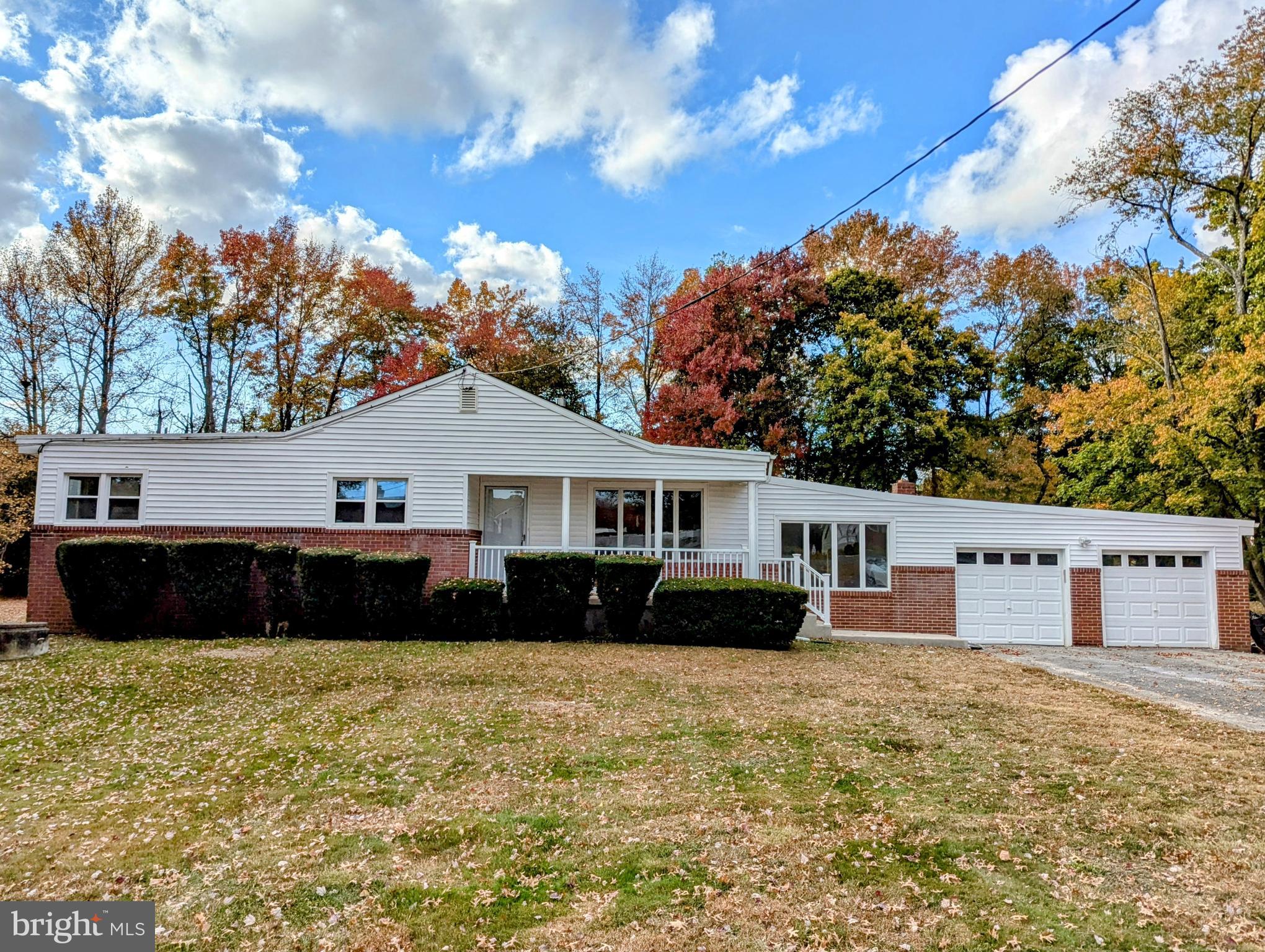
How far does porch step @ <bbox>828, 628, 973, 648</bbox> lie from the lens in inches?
524

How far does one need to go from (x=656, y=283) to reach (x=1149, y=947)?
23.5 meters

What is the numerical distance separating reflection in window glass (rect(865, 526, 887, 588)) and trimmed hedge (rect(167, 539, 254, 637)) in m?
12.7

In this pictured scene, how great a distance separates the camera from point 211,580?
11.7 meters

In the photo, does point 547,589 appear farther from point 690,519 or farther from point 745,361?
point 745,361

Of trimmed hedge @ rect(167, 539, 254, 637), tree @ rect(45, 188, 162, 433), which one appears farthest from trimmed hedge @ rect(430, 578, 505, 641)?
tree @ rect(45, 188, 162, 433)

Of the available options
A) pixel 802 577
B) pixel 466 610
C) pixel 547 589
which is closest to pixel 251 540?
pixel 466 610

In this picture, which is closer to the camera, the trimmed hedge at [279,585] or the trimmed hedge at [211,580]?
the trimmed hedge at [211,580]

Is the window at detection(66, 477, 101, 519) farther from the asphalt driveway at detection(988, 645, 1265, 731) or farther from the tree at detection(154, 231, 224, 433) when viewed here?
the asphalt driveway at detection(988, 645, 1265, 731)

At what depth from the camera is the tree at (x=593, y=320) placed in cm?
2489

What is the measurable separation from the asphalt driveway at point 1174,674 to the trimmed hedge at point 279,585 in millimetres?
13018

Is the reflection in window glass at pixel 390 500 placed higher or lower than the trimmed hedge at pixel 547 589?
higher

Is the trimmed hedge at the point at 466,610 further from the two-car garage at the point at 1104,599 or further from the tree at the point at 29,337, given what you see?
the tree at the point at 29,337

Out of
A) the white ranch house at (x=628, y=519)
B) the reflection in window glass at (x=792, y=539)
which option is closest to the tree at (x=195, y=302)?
the white ranch house at (x=628, y=519)

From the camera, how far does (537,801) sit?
4438 mm
